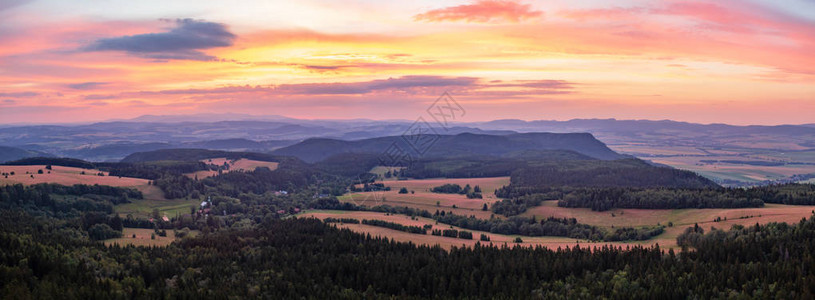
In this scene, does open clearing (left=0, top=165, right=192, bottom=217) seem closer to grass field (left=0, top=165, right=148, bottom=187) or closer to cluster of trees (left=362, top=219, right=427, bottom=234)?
grass field (left=0, top=165, right=148, bottom=187)

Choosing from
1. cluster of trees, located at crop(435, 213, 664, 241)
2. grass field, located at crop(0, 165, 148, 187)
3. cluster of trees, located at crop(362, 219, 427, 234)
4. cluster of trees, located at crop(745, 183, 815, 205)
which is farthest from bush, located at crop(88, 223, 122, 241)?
cluster of trees, located at crop(745, 183, 815, 205)

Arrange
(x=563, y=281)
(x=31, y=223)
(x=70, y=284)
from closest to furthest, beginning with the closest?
(x=70, y=284), (x=563, y=281), (x=31, y=223)

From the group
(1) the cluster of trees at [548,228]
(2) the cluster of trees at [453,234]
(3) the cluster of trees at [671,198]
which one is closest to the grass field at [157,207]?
(2) the cluster of trees at [453,234]

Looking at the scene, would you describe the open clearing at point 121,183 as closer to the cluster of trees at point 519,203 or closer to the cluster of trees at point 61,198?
the cluster of trees at point 61,198

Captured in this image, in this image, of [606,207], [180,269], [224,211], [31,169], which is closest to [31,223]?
[180,269]

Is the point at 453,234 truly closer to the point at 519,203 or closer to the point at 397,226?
the point at 397,226

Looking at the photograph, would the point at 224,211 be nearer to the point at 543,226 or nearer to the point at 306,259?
the point at 306,259
